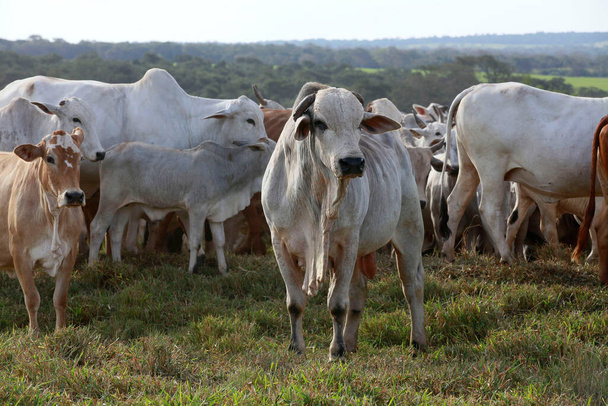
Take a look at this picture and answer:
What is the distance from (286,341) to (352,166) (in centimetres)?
190

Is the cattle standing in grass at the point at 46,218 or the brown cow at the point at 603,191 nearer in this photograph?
the cattle standing in grass at the point at 46,218

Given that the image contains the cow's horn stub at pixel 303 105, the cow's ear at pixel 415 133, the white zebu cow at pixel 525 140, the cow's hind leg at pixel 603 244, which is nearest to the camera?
the cow's horn stub at pixel 303 105

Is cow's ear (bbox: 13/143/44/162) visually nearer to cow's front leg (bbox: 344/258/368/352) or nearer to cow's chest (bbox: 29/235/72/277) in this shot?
cow's chest (bbox: 29/235/72/277)

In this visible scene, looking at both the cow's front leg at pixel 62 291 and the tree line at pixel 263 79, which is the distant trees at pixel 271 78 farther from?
the cow's front leg at pixel 62 291

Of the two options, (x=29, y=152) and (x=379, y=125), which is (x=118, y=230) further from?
(x=379, y=125)

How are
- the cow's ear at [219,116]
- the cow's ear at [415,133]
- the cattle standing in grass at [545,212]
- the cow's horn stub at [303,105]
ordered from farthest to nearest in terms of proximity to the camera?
the cow's ear at [415,133]
the cow's ear at [219,116]
the cattle standing in grass at [545,212]
the cow's horn stub at [303,105]

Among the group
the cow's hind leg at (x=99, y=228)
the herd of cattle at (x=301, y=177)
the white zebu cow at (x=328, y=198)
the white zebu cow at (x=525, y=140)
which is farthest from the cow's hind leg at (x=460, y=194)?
the cow's hind leg at (x=99, y=228)

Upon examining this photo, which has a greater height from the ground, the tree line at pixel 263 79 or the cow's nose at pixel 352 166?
the cow's nose at pixel 352 166

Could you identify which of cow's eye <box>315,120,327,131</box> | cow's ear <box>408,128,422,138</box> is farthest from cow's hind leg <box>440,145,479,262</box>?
cow's eye <box>315,120,327,131</box>

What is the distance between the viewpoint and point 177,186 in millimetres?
8016

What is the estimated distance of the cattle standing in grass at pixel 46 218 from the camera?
563 cm

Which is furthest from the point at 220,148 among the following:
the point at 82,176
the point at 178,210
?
the point at 82,176

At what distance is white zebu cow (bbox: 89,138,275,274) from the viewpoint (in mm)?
7914

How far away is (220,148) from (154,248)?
4.92 feet
